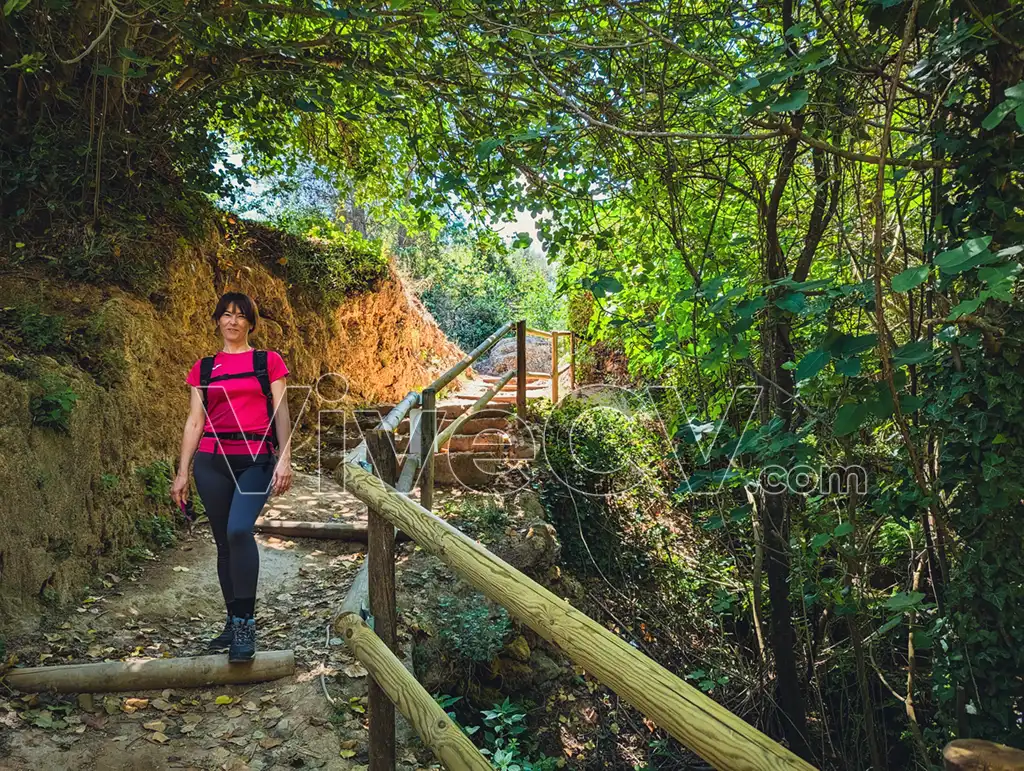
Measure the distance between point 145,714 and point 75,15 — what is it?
4343 mm

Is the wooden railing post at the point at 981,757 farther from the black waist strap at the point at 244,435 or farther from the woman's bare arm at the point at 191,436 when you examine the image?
the woman's bare arm at the point at 191,436

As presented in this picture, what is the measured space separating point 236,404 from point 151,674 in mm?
1207

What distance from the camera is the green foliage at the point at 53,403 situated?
11.3 feet

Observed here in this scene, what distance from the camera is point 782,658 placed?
3441 mm

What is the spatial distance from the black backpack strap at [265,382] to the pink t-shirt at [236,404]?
0.04ft

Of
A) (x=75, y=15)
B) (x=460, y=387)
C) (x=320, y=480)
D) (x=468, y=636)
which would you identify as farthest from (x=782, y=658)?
(x=460, y=387)

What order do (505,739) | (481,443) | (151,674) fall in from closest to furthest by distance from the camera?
(151,674) → (505,739) → (481,443)

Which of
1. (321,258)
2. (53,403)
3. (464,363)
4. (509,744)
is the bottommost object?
(509,744)

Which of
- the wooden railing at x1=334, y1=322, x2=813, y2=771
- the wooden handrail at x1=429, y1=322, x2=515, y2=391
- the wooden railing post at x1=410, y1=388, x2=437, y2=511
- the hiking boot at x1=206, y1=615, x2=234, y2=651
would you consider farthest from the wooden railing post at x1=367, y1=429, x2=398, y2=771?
the wooden handrail at x1=429, y1=322, x2=515, y2=391

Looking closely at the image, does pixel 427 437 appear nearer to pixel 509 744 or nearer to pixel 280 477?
pixel 280 477

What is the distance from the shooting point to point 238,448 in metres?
2.80

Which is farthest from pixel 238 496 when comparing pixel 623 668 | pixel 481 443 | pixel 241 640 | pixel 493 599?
pixel 481 443

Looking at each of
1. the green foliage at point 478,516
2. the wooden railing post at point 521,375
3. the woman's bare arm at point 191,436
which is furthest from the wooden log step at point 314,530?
the wooden railing post at point 521,375

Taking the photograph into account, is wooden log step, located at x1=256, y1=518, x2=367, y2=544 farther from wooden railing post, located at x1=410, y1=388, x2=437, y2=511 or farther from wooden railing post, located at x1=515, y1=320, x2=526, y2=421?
wooden railing post, located at x1=515, y1=320, x2=526, y2=421
